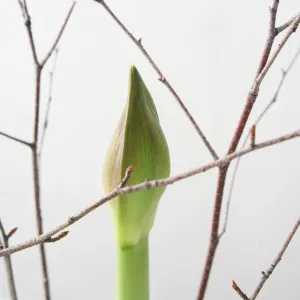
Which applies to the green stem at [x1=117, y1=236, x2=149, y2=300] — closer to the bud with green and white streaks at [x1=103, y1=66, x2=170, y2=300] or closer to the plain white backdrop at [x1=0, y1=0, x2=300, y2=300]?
the bud with green and white streaks at [x1=103, y1=66, x2=170, y2=300]

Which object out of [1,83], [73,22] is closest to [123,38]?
[73,22]

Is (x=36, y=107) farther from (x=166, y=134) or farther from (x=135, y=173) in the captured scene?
(x=166, y=134)

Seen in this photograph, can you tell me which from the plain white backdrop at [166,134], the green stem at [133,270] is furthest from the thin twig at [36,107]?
the plain white backdrop at [166,134]

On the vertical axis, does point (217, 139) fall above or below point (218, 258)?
above

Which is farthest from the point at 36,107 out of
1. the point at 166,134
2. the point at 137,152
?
the point at 166,134

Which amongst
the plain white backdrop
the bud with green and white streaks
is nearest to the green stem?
the bud with green and white streaks

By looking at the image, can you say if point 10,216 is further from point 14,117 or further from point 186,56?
point 186,56

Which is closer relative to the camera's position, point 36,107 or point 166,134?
point 36,107
